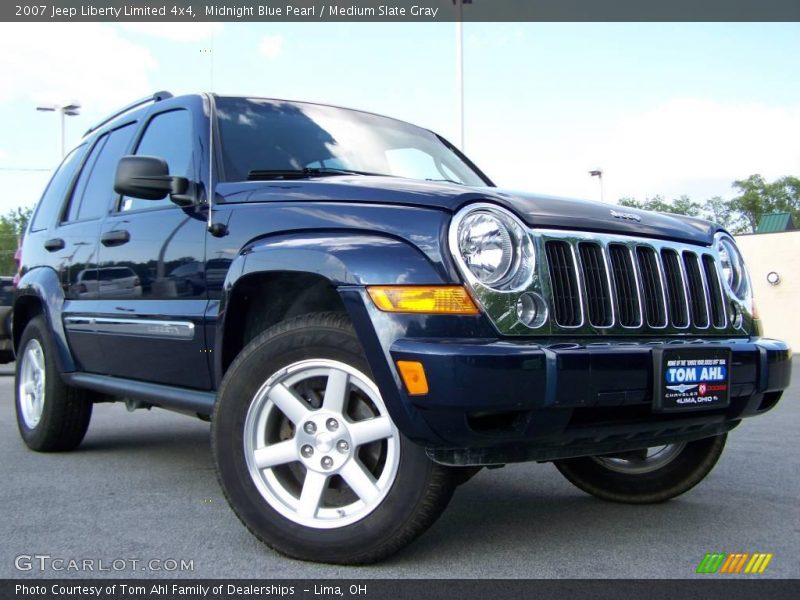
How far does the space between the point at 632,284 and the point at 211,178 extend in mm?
1831

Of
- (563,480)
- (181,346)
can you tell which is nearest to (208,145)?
(181,346)

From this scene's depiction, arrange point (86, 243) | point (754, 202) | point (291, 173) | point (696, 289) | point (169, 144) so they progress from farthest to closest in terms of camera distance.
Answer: point (754, 202) → point (86, 243) → point (169, 144) → point (291, 173) → point (696, 289)

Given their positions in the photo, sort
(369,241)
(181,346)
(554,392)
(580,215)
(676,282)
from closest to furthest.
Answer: (554,392) < (369,241) < (580,215) < (676,282) < (181,346)

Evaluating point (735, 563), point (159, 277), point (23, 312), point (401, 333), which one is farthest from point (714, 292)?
point (23, 312)

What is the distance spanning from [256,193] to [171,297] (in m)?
0.71

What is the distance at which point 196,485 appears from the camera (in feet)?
14.6

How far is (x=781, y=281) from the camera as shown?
85.5 ft

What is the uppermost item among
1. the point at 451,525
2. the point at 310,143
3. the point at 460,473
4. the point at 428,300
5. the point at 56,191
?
the point at 310,143

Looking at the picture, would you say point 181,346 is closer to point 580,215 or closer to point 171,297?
point 171,297

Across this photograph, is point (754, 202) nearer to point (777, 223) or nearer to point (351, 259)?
point (777, 223)

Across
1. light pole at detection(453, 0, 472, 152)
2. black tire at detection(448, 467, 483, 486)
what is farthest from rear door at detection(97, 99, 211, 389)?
light pole at detection(453, 0, 472, 152)

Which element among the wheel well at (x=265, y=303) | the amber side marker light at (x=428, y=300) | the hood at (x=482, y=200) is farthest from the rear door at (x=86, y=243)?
the amber side marker light at (x=428, y=300)

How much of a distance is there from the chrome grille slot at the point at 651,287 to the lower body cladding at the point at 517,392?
0.22 m

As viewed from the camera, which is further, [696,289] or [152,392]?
[152,392]
